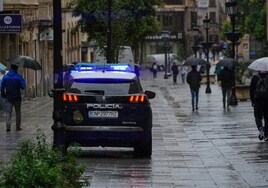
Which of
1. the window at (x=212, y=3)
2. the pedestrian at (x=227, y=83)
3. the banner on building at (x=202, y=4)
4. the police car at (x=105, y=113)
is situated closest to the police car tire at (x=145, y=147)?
the police car at (x=105, y=113)

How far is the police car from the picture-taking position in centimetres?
1875

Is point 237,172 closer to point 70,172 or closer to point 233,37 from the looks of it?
point 70,172

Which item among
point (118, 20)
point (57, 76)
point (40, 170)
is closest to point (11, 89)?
point (57, 76)

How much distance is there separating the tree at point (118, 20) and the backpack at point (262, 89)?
18.4 meters

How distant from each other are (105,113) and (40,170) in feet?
26.8

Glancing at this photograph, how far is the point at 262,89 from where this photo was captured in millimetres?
21969

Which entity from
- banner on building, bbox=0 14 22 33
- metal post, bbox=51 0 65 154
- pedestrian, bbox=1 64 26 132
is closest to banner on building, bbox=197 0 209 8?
banner on building, bbox=0 14 22 33

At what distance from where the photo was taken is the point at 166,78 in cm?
9425

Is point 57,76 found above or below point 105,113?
above

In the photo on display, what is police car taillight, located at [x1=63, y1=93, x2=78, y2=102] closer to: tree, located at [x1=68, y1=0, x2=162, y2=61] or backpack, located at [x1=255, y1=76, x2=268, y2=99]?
backpack, located at [x1=255, y1=76, x2=268, y2=99]

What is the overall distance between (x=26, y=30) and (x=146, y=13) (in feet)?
53.5

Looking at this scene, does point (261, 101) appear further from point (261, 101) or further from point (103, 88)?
point (103, 88)

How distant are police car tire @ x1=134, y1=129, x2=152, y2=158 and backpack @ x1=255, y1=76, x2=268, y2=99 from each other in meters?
3.69

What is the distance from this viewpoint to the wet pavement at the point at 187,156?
15.3 metres
